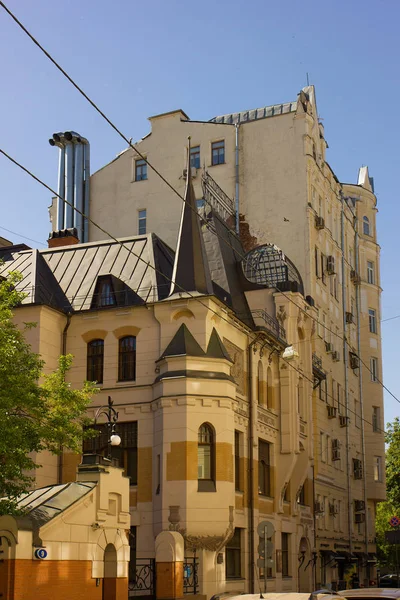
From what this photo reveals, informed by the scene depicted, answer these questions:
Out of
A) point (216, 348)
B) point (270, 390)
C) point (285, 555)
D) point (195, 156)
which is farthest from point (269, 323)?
point (195, 156)

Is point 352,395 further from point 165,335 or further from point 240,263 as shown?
point 165,335

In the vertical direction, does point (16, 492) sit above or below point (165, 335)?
below

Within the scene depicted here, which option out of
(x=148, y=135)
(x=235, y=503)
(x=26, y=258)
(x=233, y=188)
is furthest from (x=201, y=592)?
(x=148, y=135)

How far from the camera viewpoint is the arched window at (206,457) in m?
28.7

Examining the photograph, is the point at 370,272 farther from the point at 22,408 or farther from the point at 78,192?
the point at 22,408

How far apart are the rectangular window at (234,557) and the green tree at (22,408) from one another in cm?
1012

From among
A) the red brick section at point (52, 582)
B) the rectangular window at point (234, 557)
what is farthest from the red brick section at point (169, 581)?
the rectangular window at point (234, 557)

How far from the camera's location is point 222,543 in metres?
28.4

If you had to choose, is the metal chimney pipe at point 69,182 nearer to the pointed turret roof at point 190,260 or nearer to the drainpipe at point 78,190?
the drainpipe at point 78,190

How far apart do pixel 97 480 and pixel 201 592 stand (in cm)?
873

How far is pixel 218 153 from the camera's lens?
151 feet

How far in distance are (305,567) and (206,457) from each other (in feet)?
37.6

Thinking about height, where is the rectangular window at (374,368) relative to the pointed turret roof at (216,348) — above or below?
above

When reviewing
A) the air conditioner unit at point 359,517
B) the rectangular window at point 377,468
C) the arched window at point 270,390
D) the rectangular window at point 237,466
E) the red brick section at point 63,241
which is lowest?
the air conditioner unit at point 359,517
